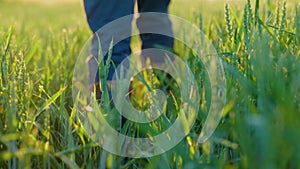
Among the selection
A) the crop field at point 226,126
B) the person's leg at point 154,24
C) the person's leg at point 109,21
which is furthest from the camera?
the person's leg at point 154,24

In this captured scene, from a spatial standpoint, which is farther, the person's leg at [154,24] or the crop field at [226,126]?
the person's leg at [154,24]

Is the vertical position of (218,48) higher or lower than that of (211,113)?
higher

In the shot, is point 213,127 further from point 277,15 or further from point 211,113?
point 277,15

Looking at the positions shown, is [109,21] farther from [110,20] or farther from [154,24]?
[154,24]

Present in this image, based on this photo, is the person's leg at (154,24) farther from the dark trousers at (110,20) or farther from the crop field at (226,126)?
the crop field at (226,126)

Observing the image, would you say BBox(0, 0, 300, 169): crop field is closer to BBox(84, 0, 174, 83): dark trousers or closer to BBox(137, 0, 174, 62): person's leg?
BBox(84, 0, 174, 83): dark trousers

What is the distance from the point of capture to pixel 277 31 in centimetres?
122

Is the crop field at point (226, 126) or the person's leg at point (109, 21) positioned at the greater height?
the person's leg at point (109, 21)

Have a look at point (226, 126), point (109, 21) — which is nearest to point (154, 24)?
point (109, 21)

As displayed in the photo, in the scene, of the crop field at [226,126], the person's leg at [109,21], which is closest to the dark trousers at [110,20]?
the person's leg at [109,21]

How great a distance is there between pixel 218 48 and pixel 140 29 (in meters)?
0.61

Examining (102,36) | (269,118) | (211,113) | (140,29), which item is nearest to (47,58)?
(140,29)

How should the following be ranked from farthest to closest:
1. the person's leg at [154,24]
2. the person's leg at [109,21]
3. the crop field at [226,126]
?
the person's leg at [154,24] < the person's leg at [109,21] < the crop field at [226,126]

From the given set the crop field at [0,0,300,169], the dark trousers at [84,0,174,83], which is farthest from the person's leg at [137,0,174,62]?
the crop field at [0,0,300,169]
